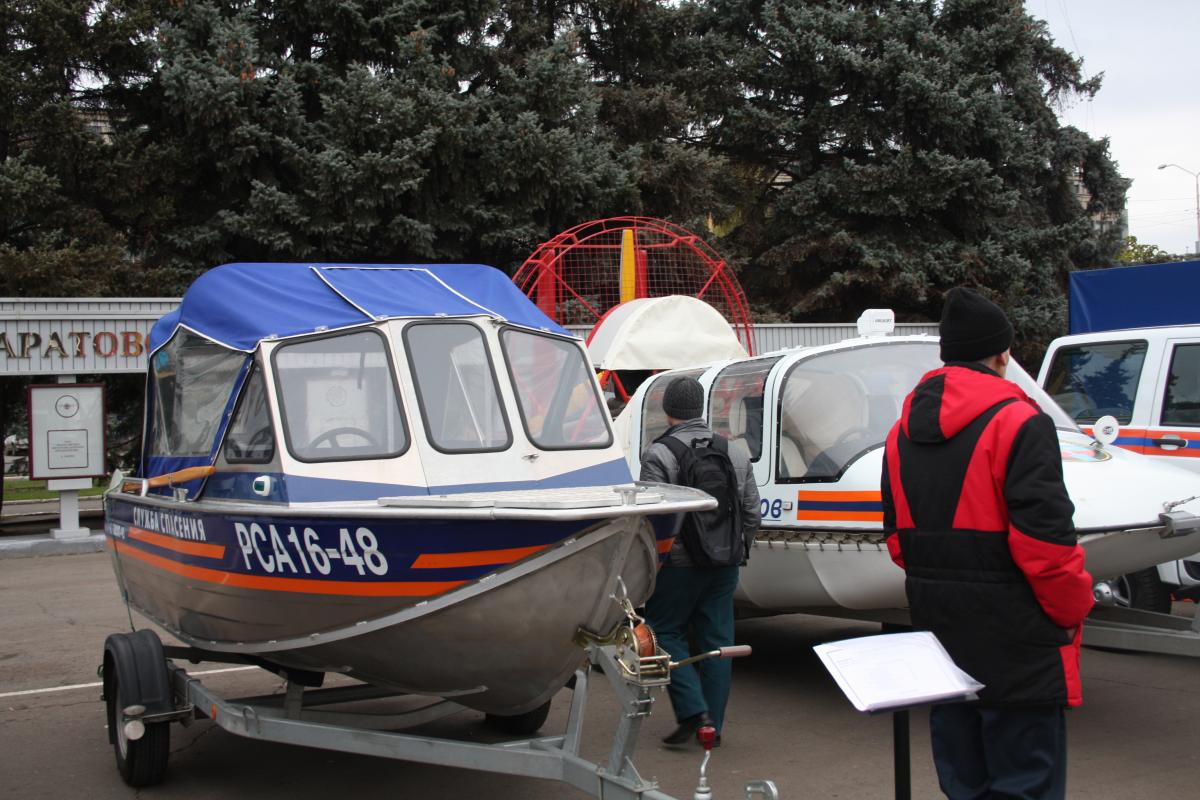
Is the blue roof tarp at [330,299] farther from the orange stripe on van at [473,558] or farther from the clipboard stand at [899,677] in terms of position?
the clipboard stand at [899,677]

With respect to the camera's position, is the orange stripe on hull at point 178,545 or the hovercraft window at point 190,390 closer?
the orange stripe on hull at point 178,545

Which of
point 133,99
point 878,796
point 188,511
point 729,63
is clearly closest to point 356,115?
point 133,99

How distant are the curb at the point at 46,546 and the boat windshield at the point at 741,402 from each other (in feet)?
39.4

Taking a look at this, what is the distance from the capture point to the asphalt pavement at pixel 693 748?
19.1 feet

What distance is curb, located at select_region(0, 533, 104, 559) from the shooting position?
16.3 m

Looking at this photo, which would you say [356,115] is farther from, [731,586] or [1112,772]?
[1112,772]

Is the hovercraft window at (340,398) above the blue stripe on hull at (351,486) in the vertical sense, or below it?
above

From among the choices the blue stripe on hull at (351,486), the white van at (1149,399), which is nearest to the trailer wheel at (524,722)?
the blue stripe on hull at (351,486)

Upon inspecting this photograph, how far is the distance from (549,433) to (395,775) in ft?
6.94

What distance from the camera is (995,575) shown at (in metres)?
3.47

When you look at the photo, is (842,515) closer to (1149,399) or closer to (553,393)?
(553,393)

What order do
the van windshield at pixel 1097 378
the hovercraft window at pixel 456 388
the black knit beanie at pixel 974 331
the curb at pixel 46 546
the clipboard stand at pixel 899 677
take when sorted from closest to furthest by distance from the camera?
the clipboard stand at pixel 899 677
the black knit beanie at pixel 974 331
the hovercraft window at pixel 456 388
the van windshield at pixel 1097 378
the curb at pixel 46 546

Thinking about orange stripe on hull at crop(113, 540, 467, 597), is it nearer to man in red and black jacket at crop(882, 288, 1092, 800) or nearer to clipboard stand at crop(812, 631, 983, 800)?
clipboard stand at crop(812, 631, 983, 800)

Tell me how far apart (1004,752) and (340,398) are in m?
3.32
